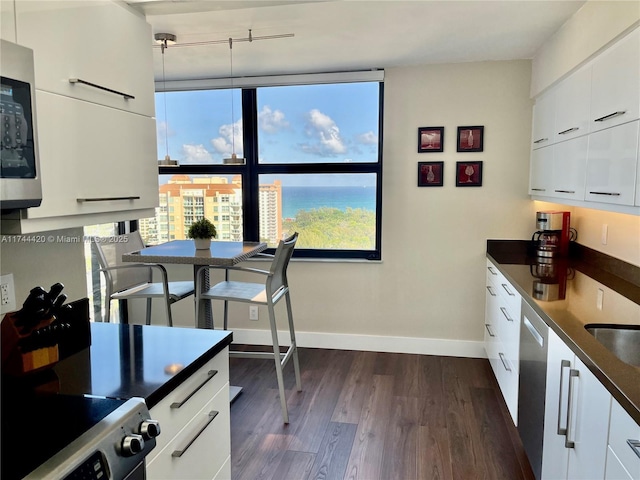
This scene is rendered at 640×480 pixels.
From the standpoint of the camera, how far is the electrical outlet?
141 cm

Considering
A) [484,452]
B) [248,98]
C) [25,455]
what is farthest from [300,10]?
[484,452]

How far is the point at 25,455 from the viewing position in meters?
0.91

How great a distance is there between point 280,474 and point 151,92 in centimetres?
190

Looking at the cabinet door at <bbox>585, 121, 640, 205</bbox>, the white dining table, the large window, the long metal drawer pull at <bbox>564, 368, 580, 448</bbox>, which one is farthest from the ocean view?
the long metal drawer pull at <bbox>564, 368, 580, 448</bbox>

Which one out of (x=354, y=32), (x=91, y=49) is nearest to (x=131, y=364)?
(x=91, y=49)

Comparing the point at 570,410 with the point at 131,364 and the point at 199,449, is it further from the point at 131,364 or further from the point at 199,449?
the point at 131,364

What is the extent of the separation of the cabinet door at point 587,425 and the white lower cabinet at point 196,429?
119cm

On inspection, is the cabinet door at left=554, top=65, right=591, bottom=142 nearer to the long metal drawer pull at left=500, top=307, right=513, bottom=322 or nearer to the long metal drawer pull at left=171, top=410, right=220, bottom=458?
the long metal drawer pull at left=500, top=307, right=513, bottom=322

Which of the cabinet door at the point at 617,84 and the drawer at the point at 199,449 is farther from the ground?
the cabinet door at the point at 617,84

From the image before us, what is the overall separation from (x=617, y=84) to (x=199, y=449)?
89.5 inches

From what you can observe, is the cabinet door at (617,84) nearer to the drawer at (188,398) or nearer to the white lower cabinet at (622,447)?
the white lower cabinet at (622,447)

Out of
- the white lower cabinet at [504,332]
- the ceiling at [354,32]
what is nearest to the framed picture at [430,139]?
the ceiling at [354,32]

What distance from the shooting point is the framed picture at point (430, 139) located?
3.65m

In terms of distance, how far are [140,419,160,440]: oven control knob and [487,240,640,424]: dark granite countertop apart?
1150mm
